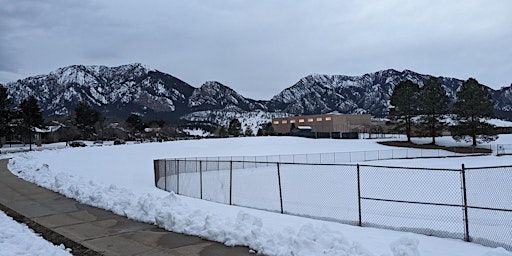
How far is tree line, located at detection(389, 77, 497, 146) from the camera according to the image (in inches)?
2756

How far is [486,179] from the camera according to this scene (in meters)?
29.4

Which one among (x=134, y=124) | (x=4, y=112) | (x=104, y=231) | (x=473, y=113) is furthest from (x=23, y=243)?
(x=134, y=124)

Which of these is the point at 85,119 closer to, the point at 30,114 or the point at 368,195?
the point at 30,114

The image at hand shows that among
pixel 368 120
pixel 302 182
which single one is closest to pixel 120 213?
pixel 302 182

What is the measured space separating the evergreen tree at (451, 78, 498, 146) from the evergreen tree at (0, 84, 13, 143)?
2984 inches

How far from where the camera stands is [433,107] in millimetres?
76875

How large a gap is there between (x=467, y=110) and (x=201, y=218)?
6772 cm

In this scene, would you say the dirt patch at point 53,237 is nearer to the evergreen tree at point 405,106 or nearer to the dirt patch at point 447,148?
the dirt patch at point 447,148

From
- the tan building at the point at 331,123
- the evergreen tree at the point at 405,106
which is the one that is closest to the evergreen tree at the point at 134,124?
the tan building at the point at 331,123

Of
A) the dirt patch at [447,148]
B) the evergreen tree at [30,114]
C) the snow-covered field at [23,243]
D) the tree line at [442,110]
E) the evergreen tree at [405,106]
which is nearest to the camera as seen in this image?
the snow-covered field at [23,243]

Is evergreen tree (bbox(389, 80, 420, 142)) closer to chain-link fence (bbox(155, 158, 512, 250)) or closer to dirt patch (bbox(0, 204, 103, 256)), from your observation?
chain-link fence (bbox(155, 158, 512, 250))

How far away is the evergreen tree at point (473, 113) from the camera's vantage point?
69688 millimetres

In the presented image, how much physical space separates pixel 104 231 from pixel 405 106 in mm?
75076

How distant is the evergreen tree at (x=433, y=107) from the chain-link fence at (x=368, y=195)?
43.2 meters
